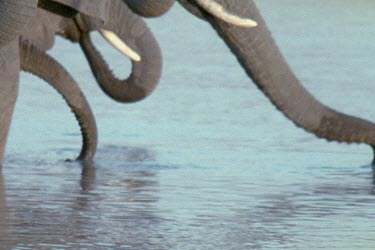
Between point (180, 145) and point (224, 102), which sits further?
point (224, 102)

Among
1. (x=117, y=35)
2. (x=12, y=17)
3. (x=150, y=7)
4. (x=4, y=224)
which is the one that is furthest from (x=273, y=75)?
(x=117, y=35)

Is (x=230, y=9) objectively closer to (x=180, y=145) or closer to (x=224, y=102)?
(x=180, y=145)

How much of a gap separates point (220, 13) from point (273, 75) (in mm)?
633

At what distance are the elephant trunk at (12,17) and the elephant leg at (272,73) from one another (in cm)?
127

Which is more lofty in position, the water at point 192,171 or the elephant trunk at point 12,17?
the elephant trunk at point 12,17

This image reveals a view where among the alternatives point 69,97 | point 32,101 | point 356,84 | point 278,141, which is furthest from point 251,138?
point 356,84

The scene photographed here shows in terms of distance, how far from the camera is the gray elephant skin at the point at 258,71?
9.66 meters

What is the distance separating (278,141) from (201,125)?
105 centimetres

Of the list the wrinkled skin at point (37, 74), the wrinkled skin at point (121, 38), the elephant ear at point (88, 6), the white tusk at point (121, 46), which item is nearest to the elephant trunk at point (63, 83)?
the wrinkled skin at point (37, 74)

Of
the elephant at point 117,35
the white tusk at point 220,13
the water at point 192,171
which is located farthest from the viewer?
the elephant at point 117,35

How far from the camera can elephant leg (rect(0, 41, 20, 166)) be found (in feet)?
33.2

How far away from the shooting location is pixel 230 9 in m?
9.60

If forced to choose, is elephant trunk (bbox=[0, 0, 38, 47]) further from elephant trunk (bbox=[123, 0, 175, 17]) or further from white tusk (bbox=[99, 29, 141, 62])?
white tusk (bbox=[99, 29, 141, 62])

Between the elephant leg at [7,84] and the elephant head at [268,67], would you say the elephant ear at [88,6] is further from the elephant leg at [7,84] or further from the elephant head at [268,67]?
the elephant head at [268,67]
